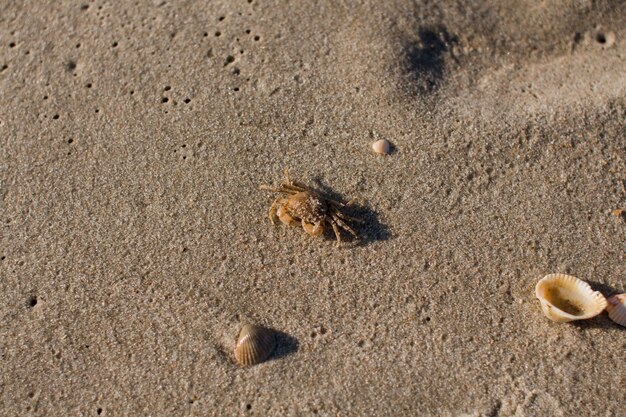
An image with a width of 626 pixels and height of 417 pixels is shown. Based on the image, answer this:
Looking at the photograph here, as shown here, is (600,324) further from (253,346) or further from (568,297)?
(253,346)

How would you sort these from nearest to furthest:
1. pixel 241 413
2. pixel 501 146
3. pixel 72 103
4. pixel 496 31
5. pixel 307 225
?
pixel 241 413 < pixel 307 225 < pixel 501 146 < pixel 72 103 < pixel 496 31

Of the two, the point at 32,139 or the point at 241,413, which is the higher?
the point at 32,139

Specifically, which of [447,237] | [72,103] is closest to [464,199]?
[447,237]

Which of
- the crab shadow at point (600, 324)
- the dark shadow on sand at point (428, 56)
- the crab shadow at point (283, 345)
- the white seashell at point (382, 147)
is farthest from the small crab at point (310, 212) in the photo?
the crab shadow at point (600, 324)

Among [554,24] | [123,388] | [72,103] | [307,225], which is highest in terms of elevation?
[72,103]

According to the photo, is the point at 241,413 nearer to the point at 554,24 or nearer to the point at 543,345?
the point at 543,345

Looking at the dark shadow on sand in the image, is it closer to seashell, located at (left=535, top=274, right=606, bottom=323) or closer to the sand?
the sand

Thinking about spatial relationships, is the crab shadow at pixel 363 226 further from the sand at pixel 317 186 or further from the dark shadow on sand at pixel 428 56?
the dark shadow on sand at pixel 428 56

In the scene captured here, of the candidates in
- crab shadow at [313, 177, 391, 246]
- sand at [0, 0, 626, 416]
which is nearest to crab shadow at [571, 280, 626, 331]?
sand at [0, 0, 626, 416]
